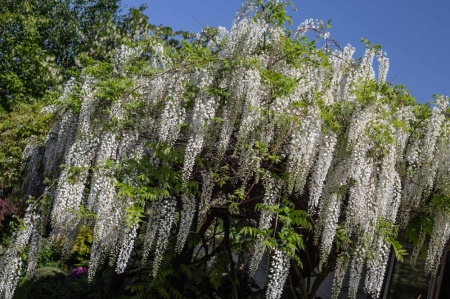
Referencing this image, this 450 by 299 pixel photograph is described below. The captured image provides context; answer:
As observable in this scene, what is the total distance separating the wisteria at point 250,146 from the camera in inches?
225

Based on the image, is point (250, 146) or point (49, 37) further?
point (49, 37)

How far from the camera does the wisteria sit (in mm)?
5703

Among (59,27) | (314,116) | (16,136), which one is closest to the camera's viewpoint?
(314,116)

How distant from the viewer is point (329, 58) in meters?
6.54

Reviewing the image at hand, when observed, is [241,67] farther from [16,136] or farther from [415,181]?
[16,136]

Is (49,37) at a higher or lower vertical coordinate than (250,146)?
higher

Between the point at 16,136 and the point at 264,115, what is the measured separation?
457cm

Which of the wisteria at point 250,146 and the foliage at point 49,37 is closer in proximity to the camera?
the wisteria at point 250,146

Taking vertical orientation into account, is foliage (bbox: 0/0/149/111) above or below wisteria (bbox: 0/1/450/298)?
above

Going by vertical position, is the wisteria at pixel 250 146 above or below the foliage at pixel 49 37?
below

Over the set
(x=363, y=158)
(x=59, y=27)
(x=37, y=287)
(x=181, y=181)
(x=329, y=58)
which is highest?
(x=59, y=27)

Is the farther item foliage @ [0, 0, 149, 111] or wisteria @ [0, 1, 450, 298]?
foliage @ [0, 0, 149, 111]

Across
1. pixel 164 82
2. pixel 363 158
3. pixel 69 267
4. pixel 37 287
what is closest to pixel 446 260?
pixel 363 158

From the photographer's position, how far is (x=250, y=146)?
5664 mm
